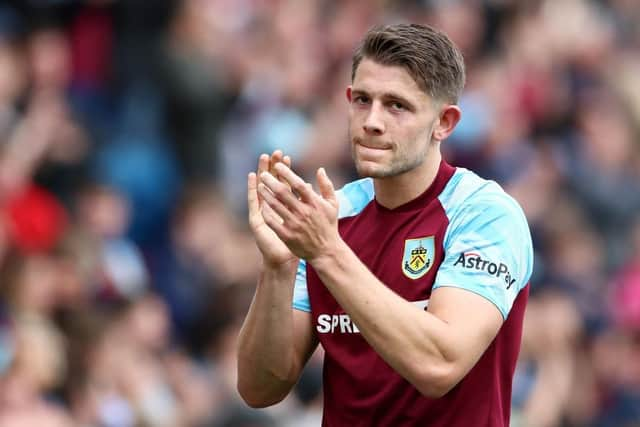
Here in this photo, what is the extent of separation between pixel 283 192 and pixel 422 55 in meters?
0.72

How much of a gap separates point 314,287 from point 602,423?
658cm

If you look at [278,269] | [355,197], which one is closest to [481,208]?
[355,197]

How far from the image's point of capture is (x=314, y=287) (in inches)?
200

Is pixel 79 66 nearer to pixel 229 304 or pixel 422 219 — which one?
Result: pixel 229 304

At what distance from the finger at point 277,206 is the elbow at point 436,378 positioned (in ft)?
2.00

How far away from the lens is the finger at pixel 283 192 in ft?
14.3

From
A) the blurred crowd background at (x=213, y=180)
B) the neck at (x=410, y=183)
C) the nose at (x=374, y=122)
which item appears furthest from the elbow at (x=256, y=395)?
the blurred crowd background at (x=213, y=180)

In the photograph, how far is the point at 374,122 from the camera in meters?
4.65

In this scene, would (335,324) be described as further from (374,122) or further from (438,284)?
(374,122)

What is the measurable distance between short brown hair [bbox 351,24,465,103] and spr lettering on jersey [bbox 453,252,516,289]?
1.80ft

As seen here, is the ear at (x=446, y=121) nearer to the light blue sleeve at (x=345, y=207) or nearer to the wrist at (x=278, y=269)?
the light blue sleeve at (x=345, y=207)

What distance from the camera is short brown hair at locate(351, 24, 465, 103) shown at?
473cm

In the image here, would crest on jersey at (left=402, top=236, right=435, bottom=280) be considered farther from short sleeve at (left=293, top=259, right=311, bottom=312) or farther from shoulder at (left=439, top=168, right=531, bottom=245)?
short sleeve at (left=293, top=259, right=311, bottom=312)

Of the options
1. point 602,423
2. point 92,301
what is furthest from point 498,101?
point 92,301
